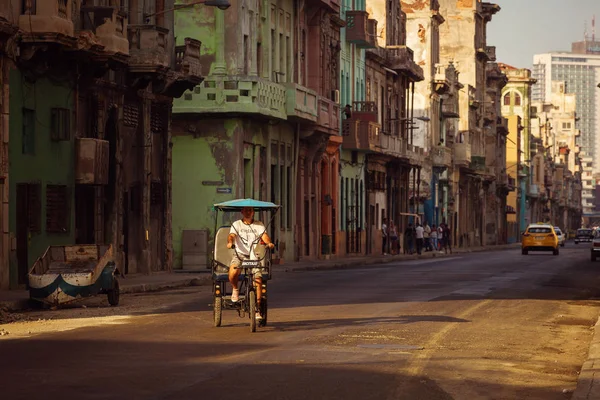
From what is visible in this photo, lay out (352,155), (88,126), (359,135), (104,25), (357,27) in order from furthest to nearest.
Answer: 1. (352,155)
2. (359,135)
3. (357,27)
4. (88,126)
5. (104,25)

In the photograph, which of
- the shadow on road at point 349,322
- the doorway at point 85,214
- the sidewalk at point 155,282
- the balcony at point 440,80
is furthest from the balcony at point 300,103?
the balcony at point 440,80

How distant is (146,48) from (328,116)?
21751 mm

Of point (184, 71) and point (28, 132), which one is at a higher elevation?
point (184, 71)

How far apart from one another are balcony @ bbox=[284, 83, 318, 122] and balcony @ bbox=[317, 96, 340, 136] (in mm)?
1270

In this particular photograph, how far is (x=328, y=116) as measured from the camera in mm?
60438

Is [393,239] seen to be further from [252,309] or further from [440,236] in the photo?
[252,309]

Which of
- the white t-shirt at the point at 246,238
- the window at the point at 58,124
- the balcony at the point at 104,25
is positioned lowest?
the white t-shirt at the point at 246,238

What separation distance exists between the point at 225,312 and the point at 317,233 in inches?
1506

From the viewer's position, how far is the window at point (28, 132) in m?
33.0

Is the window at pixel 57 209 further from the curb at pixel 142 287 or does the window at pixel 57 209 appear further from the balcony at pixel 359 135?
the balcony at pixel 359 135

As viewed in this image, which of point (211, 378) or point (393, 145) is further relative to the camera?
point (393, 145)

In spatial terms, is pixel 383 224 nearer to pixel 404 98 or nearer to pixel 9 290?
pixel 404 98

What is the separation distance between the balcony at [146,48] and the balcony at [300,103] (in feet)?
46.3

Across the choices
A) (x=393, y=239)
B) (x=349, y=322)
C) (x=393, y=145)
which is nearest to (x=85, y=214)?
(x=349, y=322)
